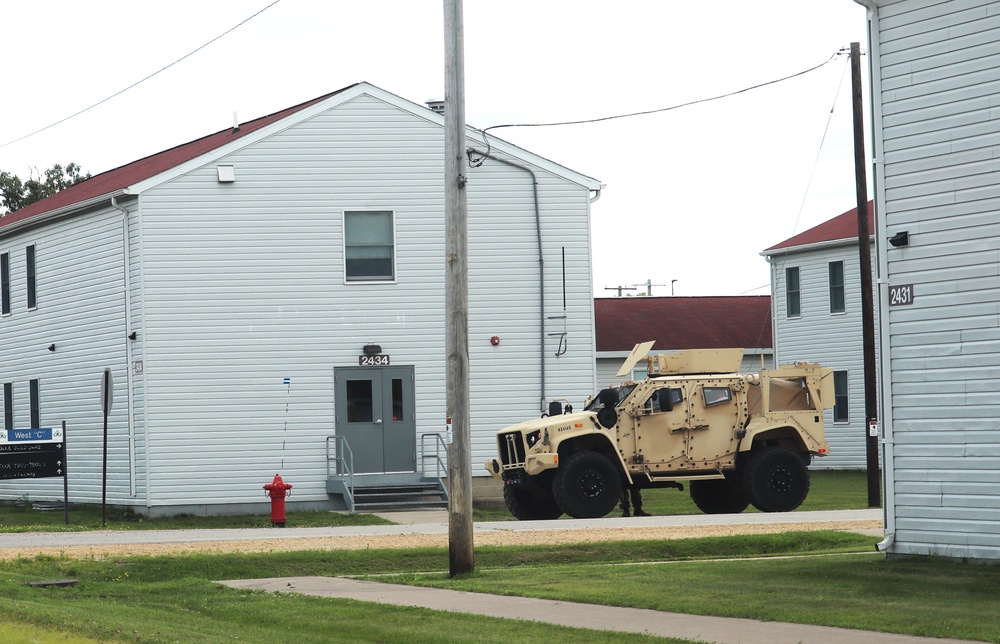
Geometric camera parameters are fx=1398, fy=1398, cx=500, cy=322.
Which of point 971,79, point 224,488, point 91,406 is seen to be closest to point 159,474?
point 224,488

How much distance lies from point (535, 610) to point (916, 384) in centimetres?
499

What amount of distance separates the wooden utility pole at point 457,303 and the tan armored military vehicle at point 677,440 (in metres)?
8.04

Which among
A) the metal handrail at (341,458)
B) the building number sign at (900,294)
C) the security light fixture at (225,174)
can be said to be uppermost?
the security light fixture at (225,174)

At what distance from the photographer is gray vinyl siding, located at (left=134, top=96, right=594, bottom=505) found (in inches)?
1093

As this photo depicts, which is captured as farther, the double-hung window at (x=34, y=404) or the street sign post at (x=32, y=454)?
the double-hung window at (x=34, y=404)

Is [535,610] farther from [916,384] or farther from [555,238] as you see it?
[555,238]

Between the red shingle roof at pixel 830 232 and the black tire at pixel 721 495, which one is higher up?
the red shingle roof at pixel 830 232

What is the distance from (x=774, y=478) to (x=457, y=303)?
10784mm

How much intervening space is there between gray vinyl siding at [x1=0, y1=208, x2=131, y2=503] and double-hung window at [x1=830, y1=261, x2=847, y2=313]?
23027mm

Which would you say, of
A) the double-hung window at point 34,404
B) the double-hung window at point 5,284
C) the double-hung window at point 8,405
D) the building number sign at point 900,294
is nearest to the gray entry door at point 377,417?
the double-hung window at point 34,404

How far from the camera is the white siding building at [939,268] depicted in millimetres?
13773

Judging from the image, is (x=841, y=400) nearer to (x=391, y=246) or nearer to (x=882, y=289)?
(x=391, y=246)

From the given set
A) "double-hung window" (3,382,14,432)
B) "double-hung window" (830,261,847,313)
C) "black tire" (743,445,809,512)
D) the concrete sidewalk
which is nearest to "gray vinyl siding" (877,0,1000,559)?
the concrete sidewalk

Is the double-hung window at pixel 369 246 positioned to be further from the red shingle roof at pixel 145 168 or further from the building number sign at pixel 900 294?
the building number sign at pixel 900 294
